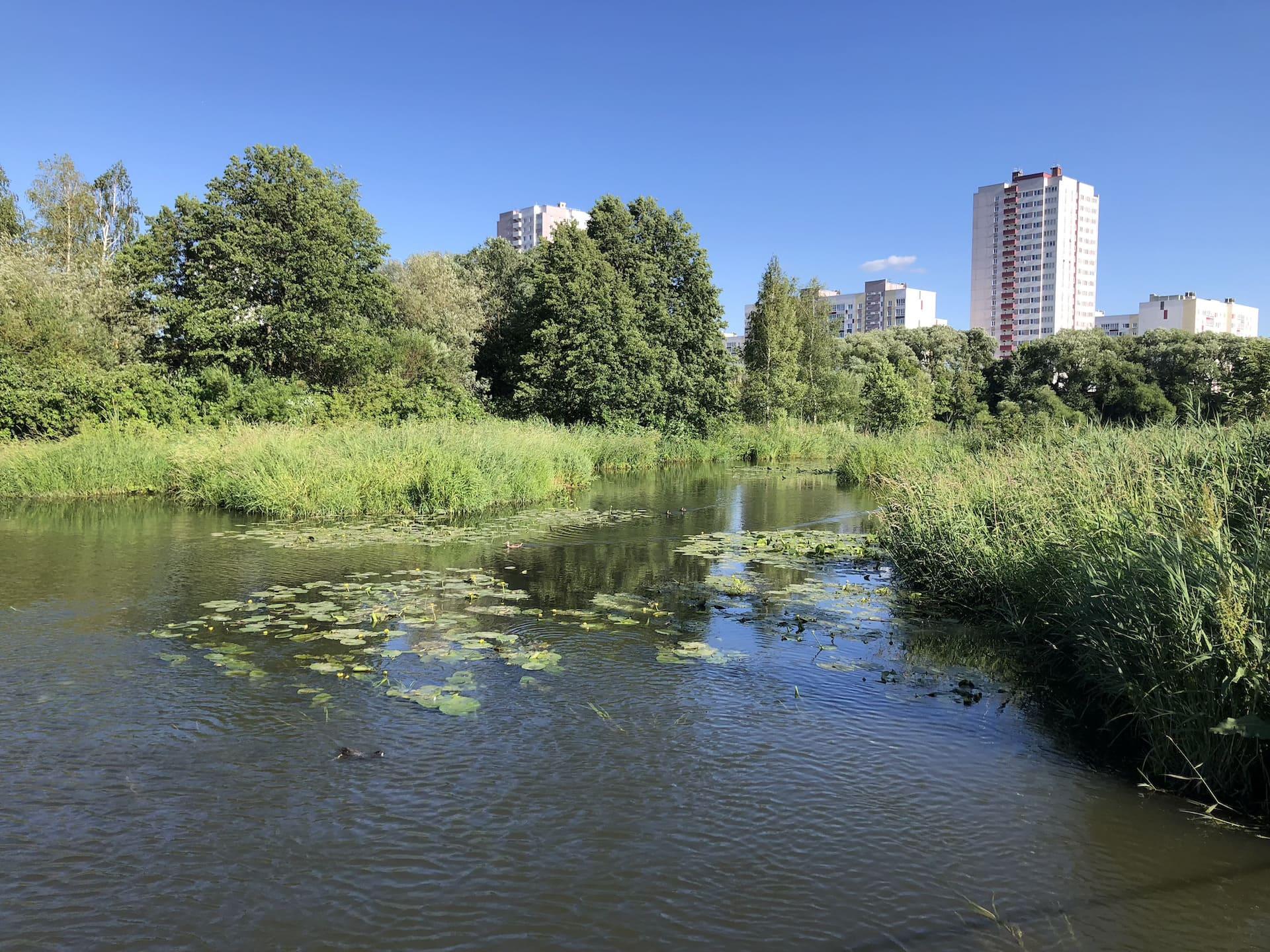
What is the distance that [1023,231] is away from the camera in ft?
400

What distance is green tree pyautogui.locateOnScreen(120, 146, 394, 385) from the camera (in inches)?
977

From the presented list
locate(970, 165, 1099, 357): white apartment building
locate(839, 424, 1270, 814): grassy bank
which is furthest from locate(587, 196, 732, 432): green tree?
locate(970, 165, 1099, 357): white apartment building

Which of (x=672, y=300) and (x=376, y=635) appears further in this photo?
(x=672, y=300)

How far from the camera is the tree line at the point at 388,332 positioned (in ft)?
77.8

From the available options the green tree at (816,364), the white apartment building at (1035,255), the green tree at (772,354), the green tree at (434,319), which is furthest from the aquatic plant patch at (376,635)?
the white apartment building at (1035,255)

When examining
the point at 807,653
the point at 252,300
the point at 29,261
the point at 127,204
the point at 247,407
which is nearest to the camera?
the point at 807,653

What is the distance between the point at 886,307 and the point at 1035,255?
70.2 feet

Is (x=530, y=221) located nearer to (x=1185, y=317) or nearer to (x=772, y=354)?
(x=1185, y=317)

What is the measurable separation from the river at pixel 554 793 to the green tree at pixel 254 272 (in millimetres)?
17828

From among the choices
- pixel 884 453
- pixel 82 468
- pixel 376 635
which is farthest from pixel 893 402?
pixel 376 635

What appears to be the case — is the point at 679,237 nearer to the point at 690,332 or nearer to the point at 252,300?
the point at 690,332

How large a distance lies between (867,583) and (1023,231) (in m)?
129

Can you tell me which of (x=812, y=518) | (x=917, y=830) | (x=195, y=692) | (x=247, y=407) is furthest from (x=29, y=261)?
(x=917, y=830)

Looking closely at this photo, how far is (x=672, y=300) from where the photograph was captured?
34.4 m
